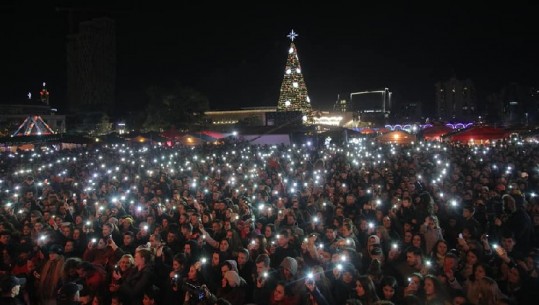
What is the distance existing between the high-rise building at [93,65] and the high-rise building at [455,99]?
2336 inches

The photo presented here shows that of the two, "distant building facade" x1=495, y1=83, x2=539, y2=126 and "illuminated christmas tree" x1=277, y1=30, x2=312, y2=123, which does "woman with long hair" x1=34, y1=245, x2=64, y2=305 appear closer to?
"illuminated christmas tree" x1=277, y1=30, x2=312, y2=123

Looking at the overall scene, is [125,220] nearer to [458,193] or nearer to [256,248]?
[256,248]

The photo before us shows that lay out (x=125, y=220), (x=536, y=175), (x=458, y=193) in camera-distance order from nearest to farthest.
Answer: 1. (x=125, y=220)
2. (x=458, y=193)
3. (x=536, y=175)

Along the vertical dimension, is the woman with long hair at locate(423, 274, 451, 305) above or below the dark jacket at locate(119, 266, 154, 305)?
above

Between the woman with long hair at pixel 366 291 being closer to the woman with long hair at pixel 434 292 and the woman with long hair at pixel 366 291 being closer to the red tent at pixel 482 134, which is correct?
the woman with long hair at pixel 434 292

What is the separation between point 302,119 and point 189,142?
11.0m

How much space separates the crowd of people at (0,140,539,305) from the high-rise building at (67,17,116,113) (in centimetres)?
6607

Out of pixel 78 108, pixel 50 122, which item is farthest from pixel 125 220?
pixel 78 108

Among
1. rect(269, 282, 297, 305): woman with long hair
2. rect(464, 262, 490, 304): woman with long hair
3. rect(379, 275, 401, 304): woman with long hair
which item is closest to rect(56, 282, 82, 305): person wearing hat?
rect(269, 282, 297, 305): woman with long hair

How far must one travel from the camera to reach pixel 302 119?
3167 cm

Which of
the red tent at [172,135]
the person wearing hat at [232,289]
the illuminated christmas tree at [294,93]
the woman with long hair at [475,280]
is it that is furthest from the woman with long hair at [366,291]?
the illuminated christmas tree at [294,93]

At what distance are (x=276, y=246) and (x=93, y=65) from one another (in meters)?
74.6

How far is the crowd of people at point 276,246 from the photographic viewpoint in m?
4.71

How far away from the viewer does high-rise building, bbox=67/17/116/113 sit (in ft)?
240
